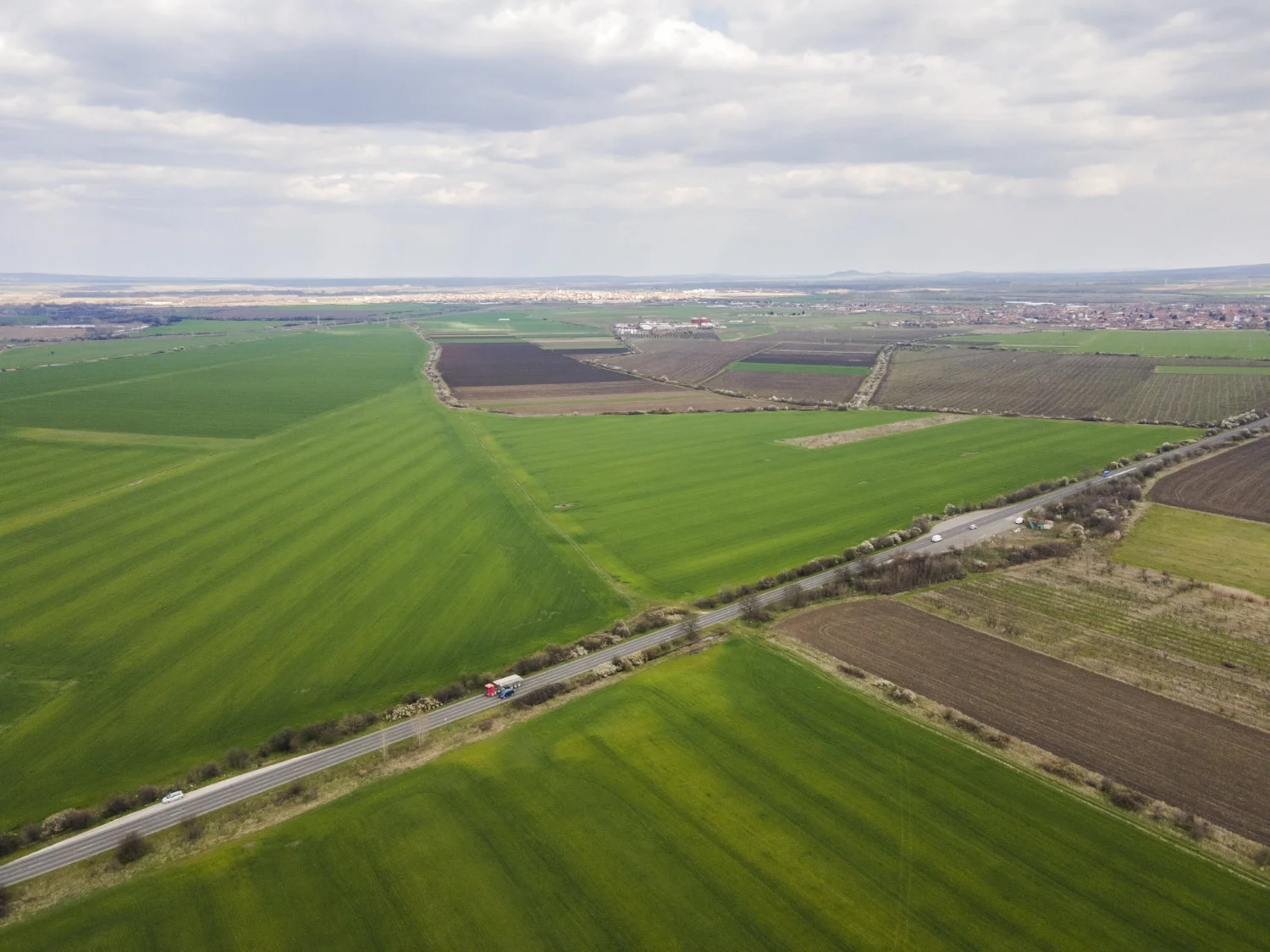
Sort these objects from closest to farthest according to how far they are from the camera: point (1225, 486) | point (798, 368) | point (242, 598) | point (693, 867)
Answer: point (693, 867)
point (242, 598)
point (1225, 486)
point (798, 368)

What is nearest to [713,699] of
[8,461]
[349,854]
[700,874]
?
[700,874]

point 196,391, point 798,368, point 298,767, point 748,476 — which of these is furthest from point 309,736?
point 798,368

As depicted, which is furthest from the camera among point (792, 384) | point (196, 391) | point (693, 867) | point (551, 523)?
point (792, 384)

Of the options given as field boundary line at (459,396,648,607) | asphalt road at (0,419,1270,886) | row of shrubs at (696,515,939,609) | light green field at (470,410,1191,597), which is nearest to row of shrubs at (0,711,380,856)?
asphalt road at (0,419,1270,886)

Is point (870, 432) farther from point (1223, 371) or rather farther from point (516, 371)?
point (1223, 371)

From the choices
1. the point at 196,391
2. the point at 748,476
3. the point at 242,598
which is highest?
the point at 196,391

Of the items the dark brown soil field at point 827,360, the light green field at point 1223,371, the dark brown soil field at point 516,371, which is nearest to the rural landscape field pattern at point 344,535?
the dark brown soil field at point 516,371

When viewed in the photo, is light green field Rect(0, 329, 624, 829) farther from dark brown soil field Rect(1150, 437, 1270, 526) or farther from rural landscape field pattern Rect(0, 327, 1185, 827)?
dark brown soil field Rect(1150, 437, 1270, 526)
